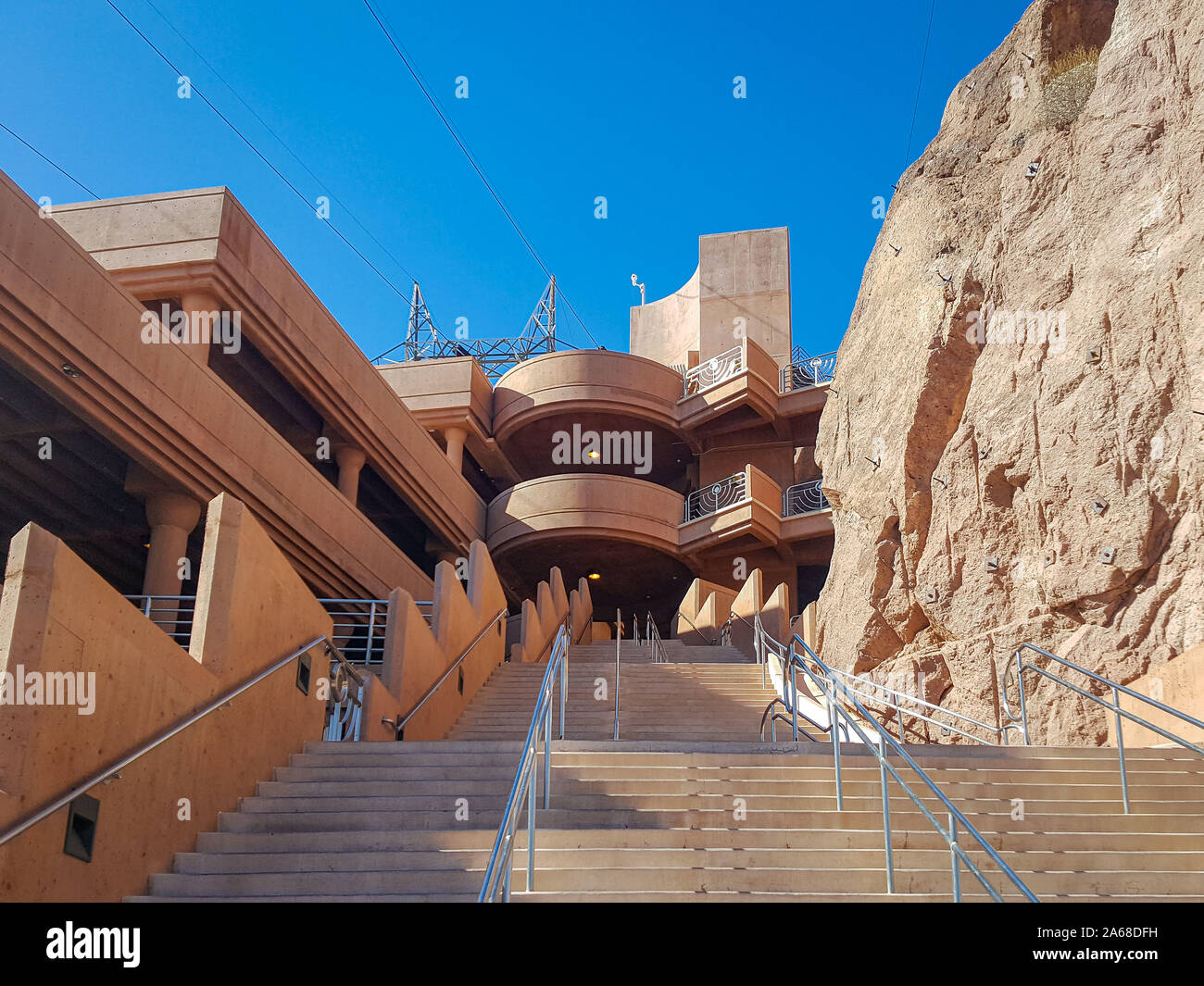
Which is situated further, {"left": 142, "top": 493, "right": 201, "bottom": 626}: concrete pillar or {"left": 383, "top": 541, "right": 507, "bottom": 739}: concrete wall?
{"left": 142, "top": 493, "right": 201, "bottom": 626}: concrete pillar

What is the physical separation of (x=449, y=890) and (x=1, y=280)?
32.8ft

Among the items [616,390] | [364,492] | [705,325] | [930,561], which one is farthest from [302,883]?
[705,325]

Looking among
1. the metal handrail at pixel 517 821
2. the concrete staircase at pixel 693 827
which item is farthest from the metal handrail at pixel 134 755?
the metal handrail at pixel 517 821

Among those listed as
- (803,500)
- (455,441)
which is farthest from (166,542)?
(803,500)

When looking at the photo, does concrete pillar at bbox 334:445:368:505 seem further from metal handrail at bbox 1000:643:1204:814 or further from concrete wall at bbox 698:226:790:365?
metal handrail at bbox 1000:643:1204:814

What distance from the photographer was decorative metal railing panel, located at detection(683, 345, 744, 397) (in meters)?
30.9

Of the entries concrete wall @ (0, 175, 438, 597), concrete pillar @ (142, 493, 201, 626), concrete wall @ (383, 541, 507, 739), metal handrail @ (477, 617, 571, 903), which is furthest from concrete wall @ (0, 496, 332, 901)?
concrete pillar @ (142, 493, 201, 626)

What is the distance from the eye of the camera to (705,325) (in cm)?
3500

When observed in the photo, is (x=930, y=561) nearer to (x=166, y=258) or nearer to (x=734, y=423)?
(x=166, y=258)

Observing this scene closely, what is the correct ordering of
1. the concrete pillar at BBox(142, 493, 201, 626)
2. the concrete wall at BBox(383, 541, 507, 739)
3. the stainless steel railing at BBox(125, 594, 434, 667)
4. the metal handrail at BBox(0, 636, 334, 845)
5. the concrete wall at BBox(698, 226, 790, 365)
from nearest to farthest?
the metal handrail at BBox(0, 636, 334, 845)
the concrete wall at BBox(383, 541, 507, 739)
the stainless steel railing at BBox(125, 594, 434, 667)
the concrete pillar at BBox(142, 493, 201, 626)
the concrete wall at BBox(698, 226, 790, 365)

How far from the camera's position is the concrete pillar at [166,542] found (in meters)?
17.1

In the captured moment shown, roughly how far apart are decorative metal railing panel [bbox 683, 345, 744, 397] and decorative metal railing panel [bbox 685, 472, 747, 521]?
2634mm

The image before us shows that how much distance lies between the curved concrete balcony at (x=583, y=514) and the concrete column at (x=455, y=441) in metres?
1.58
